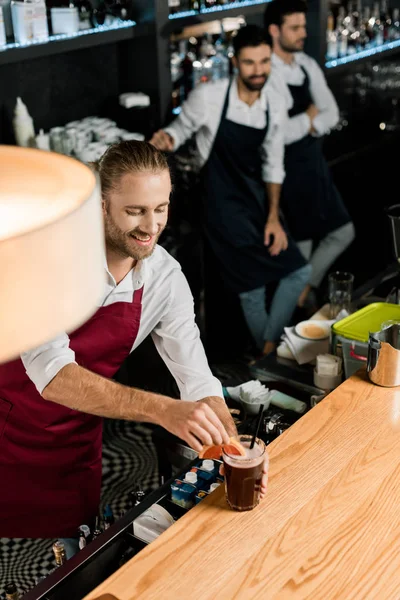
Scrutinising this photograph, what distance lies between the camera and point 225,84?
13.6 feet

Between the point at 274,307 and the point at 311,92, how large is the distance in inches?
54.7

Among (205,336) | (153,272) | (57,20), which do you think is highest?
(57,20)

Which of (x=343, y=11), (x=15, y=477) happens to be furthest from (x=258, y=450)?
(x=343, y=11)

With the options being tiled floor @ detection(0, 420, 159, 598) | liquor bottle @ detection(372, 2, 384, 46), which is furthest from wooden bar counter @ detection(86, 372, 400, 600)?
liquor bottle @ detection(372, 2, 384, 46)

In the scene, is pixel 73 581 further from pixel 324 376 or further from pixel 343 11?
pixel 343 11

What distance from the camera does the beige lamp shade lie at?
720mm

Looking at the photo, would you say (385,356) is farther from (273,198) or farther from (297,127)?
(297,127)

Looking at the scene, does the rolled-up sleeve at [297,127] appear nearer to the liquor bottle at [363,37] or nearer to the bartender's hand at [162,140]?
the bartender's hand at [162,140]

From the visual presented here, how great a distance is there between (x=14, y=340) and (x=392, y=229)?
6.99ft

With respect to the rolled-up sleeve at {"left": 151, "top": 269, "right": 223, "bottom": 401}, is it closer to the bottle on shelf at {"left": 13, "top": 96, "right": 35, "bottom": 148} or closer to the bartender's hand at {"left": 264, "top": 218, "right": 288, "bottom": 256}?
the bottle on shelf at {"left": 13, "top": 96, "right": 35, "bottom": 148}

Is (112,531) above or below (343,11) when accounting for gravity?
below

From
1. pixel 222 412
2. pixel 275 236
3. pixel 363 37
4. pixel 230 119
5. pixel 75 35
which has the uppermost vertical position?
pixel 75 35

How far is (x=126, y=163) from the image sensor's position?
213cm

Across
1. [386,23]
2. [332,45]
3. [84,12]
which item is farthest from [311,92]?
[84,12]
